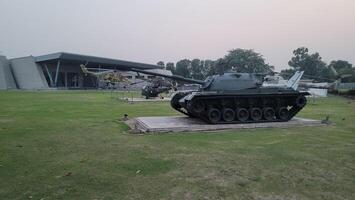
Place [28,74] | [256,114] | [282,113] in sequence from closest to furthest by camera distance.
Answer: [256,114] → [282,113] → [28,74]

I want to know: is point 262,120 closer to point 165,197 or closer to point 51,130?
point 51,130

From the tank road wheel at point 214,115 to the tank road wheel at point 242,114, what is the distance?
761mm

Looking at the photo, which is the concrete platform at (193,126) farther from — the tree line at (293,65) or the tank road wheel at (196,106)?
the tree line at (293,65)

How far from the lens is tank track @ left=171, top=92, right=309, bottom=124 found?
13688 millimetres

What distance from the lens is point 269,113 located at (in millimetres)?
14609

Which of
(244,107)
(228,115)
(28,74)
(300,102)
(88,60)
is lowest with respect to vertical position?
(228,115)

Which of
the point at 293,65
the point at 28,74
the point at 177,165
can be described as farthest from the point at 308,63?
the point at 177,165

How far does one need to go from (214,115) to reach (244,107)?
137cm

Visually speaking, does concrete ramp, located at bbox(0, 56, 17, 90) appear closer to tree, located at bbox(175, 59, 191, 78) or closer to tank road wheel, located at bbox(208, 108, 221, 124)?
tree, located at bbox(175, 59, 191, 78)

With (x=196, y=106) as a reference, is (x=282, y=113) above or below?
below

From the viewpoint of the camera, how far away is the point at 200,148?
9.05 m

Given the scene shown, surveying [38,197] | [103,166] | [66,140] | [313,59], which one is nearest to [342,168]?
[103,166]

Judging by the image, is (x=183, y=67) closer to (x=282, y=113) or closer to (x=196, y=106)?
(x=282, y=113)

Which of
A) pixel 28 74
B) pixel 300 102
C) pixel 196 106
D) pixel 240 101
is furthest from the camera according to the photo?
pixel 28 74
